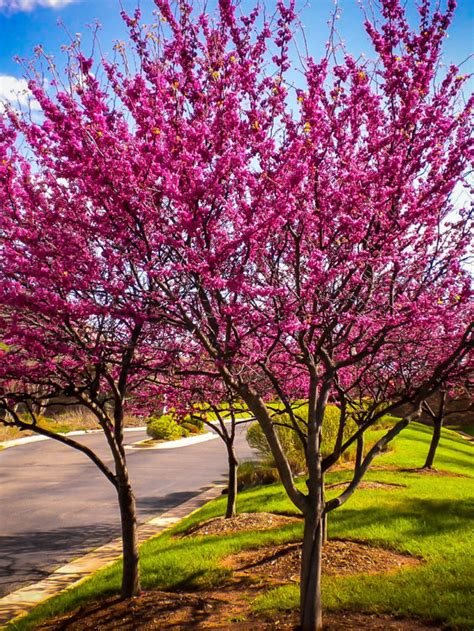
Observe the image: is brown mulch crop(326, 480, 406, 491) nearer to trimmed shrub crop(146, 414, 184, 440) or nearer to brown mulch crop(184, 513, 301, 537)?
brown mulch crop(184, 513, 301, 537)

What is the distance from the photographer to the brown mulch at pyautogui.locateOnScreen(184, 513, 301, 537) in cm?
1062

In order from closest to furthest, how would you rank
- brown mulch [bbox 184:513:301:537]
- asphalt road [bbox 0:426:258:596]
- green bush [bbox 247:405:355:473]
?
1. brown mulch [bbox 184:513:301:537]
2. asphalt road [bbox 0:426:258:596]
3. green bush [bbox 247:405:355:473]

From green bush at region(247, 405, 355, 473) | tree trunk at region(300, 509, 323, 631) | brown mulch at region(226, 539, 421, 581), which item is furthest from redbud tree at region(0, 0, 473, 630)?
green bush at region(247, 405, 355, 473)

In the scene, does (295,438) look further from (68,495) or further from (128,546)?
(128,546)

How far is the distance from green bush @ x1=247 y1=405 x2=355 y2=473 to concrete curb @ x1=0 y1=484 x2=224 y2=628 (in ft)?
18.0

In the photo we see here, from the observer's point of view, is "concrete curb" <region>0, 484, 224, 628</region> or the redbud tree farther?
"concrete curb" <region>0, 484, 224, 628</region>

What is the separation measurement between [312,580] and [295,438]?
13215 mm

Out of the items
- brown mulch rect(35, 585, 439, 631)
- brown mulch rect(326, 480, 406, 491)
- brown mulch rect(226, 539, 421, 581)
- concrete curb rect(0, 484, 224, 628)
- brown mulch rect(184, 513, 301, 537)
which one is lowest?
concrete curb rect(0, 484, 224, 628)

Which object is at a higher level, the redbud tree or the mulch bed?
the redbud tree

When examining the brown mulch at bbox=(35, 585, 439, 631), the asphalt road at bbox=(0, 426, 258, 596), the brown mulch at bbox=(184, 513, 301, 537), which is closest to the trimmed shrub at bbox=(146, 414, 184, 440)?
the asphalt road at bbox=(0, 426, 258, 596)

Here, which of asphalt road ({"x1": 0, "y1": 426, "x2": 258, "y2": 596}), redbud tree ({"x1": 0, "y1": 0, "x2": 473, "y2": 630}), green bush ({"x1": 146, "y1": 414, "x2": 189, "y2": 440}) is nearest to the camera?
redbud tree ({"x1": 0, "y1": 0, "x2": 473, "y2": 630})

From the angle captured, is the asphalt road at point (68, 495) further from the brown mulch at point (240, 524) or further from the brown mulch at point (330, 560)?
the brown mulch at point (330, 560)

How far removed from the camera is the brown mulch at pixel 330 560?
777cm

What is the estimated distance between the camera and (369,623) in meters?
5.89
